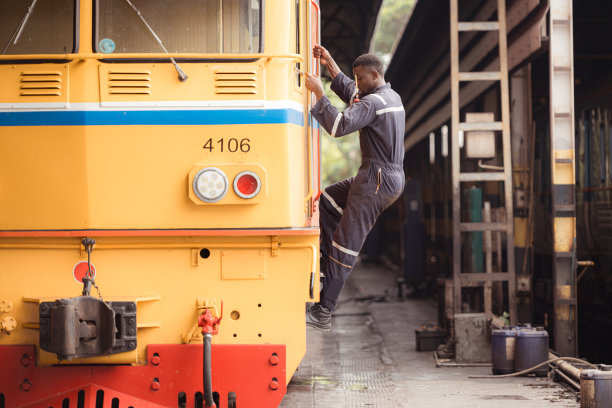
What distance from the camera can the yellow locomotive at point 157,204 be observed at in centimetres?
487

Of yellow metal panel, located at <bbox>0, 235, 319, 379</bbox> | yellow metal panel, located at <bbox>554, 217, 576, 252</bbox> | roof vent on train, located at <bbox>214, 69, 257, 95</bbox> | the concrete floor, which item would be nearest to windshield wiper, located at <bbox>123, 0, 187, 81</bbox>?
roof vent on train, located at <bbox>214, 69, 257, 95</bbox>

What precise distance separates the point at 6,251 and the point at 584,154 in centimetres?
785

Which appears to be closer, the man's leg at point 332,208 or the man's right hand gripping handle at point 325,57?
the man's right hand gripping handle at point 325,57

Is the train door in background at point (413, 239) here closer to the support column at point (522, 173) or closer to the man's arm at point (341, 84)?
the support column at point (522, 173)

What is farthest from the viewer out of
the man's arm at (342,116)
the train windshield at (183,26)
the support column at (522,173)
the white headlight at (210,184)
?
the support column at (522,173)

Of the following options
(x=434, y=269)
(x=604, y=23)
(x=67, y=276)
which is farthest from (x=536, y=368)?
(x=434, y=269)

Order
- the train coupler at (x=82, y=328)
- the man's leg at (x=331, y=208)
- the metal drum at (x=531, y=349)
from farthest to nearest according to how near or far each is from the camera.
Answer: the metal drum at (x=531, y=349) < the man's leg at (x=331, y=208) < the train coupler at (x=82, y=328)

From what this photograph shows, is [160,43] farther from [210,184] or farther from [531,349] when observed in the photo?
[531,349]

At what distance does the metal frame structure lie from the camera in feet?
25.7

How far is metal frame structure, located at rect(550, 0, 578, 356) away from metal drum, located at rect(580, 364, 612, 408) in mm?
2065

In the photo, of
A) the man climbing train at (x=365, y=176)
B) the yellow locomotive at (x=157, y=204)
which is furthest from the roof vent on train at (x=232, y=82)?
the man climbing train at (x=365, y=176)

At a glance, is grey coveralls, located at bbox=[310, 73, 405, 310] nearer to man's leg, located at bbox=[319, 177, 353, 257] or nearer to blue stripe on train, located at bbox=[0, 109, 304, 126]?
man's leg, located at bbox=[319, 177, 353, 257]

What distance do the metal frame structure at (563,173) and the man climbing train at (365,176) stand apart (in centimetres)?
279

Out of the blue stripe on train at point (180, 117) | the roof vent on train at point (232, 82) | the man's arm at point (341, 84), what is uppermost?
the man's arm at point (341, 84)
